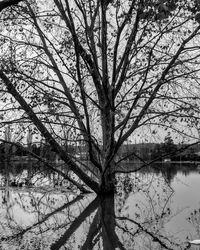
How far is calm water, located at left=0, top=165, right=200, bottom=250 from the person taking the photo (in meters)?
6.77

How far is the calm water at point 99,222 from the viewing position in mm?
6773

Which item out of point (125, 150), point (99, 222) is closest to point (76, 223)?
point (99, 222)

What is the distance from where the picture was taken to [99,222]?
344 inches

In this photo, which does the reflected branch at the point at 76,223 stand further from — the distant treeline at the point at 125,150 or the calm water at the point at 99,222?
the distant treeline at the point at 125,150

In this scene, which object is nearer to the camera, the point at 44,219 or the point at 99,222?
the point at 99,222

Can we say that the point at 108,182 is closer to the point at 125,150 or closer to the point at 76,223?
the point at 125,150

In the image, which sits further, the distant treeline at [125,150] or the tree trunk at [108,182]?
the tree trunk at [108,182]

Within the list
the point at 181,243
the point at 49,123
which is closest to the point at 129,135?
the point at 49,123

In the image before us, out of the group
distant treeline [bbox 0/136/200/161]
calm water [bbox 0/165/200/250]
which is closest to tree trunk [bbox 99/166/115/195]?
calm water [bbox 0/165/200/250]

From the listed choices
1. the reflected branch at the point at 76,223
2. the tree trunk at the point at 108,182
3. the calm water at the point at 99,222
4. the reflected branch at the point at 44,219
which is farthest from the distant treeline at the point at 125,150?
the reflected branch at the point at 76,223

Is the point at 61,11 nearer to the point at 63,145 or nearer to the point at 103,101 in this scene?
the point at 103,101

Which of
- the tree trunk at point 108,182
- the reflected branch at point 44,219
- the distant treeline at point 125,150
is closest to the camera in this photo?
the reflected branch at point 44,219

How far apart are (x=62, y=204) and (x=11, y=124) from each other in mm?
3004

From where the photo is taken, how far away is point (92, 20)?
13.6 m
